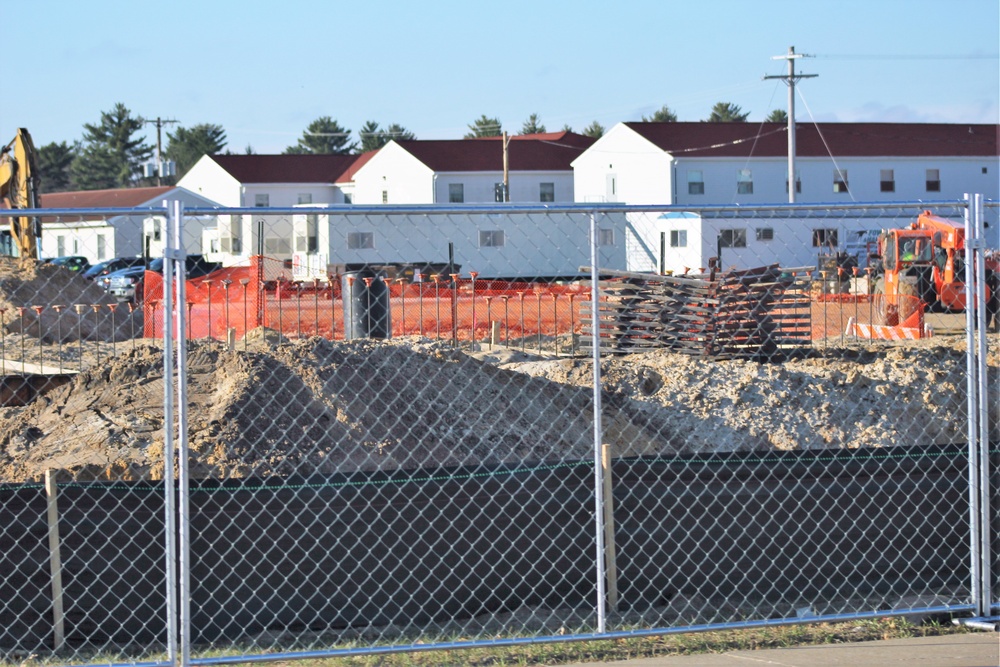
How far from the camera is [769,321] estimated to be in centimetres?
1471

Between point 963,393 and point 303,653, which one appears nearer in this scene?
point 303,653

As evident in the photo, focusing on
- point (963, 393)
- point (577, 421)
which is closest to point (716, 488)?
point (577, 421)

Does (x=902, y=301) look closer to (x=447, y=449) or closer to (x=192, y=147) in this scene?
(x=447, y=449)

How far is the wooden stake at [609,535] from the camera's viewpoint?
5.98 m

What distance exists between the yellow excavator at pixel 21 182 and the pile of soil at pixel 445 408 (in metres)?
12.6

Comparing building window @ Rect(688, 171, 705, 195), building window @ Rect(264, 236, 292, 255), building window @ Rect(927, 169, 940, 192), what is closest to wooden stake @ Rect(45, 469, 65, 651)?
building window @ Rect(264, 236, 292, 255)

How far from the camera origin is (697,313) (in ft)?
48.2

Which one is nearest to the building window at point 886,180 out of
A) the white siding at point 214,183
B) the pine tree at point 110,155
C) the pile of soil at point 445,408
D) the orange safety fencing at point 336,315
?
the orange safety fencing at point 336,315

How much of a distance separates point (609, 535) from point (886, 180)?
45656 mm

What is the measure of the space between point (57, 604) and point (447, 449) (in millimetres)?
4770

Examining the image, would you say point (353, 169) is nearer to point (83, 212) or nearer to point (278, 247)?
point (278, 247)

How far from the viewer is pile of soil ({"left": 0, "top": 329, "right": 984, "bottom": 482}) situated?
894 centimetres

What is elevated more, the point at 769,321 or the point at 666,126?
the point at 666,126

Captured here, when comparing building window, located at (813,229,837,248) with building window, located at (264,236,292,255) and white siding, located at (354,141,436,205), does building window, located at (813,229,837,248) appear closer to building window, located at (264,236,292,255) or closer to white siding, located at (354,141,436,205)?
building window, located at (264,236,292,255)
